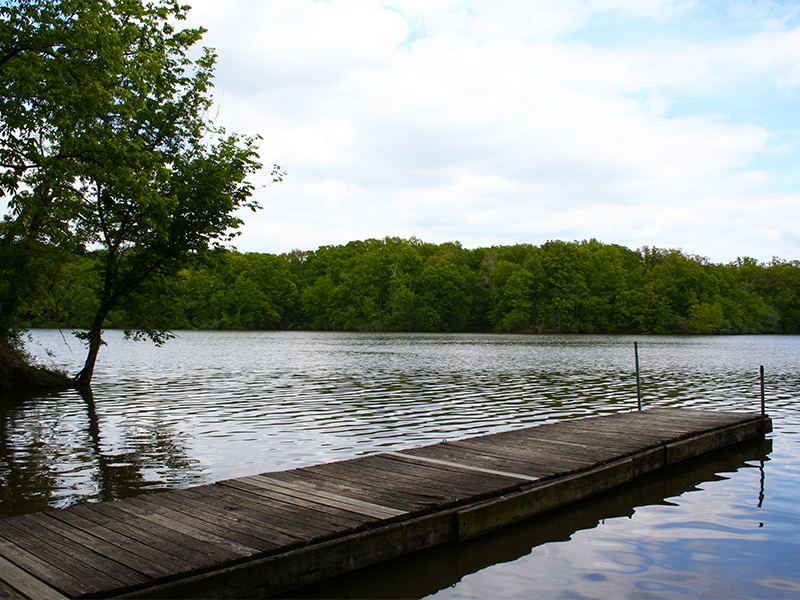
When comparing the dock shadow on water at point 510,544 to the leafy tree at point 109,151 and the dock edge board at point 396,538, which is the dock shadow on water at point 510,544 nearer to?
the dock edge board at point 396,538

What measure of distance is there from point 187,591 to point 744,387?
22.5m

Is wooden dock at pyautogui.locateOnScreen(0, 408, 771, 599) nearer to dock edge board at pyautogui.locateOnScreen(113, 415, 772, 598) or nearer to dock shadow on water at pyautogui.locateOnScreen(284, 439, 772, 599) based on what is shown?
dock edge board at pyautogui.locateOnScreen(113, 415, 772, 598)

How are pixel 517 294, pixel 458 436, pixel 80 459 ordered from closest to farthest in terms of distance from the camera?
pixel 80 459, pixel 458 436, pixel 517 294

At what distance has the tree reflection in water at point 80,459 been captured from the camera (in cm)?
829

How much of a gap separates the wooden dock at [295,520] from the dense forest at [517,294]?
98.9m

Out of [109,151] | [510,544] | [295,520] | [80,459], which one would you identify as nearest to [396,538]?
[295,520]

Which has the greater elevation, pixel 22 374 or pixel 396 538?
pixel 22 374

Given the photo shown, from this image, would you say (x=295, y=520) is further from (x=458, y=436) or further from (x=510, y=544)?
(x=458, y=436)

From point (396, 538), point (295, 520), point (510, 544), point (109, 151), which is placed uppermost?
point (109, 151)

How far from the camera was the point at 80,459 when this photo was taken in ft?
34.2

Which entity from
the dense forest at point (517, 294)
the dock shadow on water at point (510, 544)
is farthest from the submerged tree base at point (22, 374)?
the dense forest at point (517, 294)

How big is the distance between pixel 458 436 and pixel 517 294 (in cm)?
9822

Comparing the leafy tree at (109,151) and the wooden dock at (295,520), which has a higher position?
the leafy tree at (109,151)

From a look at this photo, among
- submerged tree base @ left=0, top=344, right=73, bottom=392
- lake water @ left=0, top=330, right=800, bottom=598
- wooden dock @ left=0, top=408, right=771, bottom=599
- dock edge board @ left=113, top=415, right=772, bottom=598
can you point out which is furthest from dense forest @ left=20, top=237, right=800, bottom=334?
dock edge board @ left=113, top=415, right=772, bottom=598
